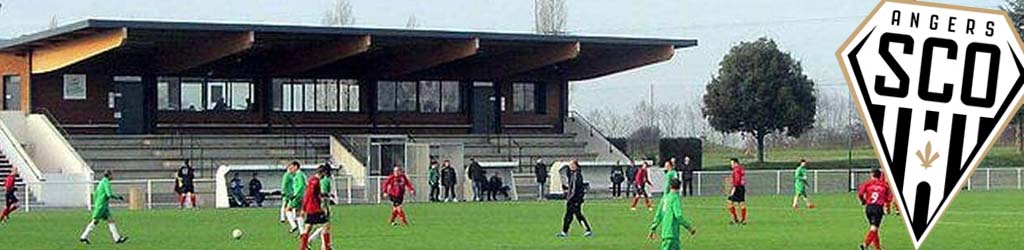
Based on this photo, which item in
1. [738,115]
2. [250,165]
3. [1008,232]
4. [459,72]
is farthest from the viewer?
[738,115]

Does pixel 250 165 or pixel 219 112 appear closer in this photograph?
pixel 250 165

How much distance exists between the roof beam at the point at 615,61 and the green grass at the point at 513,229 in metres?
17.6

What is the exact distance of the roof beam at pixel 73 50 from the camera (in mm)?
53062

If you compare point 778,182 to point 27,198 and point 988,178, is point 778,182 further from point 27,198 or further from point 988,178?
point 27,198

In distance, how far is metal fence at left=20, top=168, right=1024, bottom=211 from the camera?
158 ft

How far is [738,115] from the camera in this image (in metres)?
76.8

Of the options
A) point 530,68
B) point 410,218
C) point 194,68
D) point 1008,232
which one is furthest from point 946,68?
point 530,68

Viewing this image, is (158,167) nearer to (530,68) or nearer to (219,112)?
(219,112)

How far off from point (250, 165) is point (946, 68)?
51.9 m

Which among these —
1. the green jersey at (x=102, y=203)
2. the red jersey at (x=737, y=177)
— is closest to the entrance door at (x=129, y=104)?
the red jersey at (x=737, y=177)

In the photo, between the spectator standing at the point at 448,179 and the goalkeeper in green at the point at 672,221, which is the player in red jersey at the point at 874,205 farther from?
the spectator standing at the point at 448,179

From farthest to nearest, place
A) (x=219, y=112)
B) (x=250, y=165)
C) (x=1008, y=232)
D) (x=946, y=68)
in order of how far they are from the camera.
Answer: (x=219, y=112), (x=250, y=165), (x=1008, y=232), (x=946, y=68)

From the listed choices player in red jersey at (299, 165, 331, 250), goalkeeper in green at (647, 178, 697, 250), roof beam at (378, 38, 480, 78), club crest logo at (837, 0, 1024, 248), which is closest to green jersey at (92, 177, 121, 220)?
player in red jersey at (299, 165, 331, 250)

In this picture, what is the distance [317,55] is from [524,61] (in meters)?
8.71
